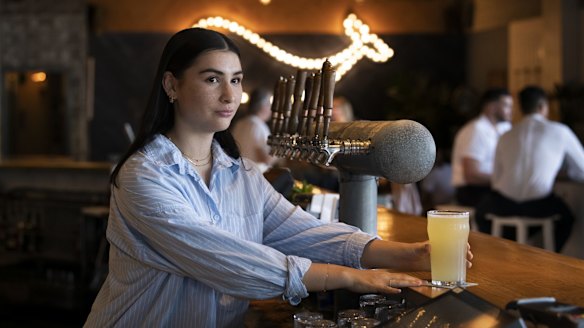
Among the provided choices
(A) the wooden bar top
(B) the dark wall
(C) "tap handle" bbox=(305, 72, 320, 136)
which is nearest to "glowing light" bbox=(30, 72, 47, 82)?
(B) the dark wall

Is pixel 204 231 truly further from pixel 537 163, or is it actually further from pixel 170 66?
pixel 537 163

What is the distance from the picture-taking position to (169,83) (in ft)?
7.44

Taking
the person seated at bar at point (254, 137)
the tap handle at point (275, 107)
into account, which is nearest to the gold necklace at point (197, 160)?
the tap handle at point (275, 107)

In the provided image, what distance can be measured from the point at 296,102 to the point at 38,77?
31.4 ft

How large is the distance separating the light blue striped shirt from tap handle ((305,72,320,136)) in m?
0.21

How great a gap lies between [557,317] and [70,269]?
24.3ft

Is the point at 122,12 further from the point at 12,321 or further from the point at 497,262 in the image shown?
the point at 497,262

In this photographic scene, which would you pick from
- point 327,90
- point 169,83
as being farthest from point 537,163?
point 169,83

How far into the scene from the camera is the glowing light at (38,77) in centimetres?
1166

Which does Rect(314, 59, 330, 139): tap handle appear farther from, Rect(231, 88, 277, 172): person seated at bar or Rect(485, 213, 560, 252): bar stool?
Rect(231, 88, 277, 172): person seated at bar

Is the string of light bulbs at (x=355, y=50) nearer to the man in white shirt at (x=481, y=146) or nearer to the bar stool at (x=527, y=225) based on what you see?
the bar stool at (x=527, y=225)

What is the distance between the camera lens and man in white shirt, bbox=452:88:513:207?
24.6 ft

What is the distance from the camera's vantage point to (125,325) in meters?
2.17

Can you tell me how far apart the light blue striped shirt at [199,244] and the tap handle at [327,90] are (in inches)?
9.1
